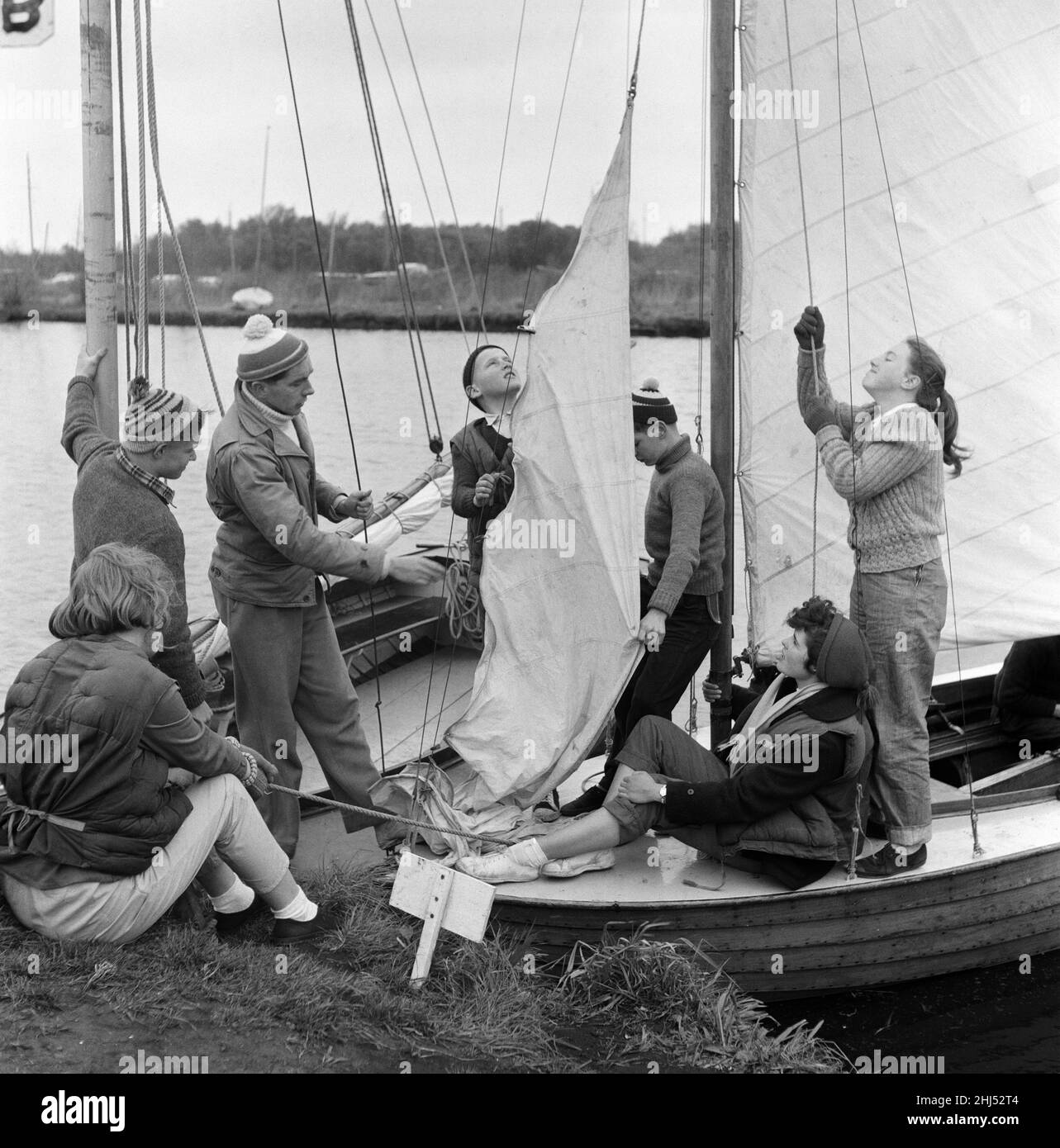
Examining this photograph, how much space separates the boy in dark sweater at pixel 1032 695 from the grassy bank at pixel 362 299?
21019 millimetres

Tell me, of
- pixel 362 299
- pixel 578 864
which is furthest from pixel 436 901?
pixel 362 299

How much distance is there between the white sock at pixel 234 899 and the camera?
442 centimetres

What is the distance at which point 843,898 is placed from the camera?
16.7ft

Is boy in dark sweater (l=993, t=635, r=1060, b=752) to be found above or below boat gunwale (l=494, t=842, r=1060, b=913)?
above

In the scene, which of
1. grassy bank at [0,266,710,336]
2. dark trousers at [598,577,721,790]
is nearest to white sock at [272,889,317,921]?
dark trousers at [598,577,721,790]

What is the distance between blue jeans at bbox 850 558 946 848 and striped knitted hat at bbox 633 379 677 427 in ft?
3.31

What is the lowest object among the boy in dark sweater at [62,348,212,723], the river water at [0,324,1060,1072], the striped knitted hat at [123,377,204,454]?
the river water at [0,324,1060,1072]

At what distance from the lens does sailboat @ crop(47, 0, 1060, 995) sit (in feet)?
16.7

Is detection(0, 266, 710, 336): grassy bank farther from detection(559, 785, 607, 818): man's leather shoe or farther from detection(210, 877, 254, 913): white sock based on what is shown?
detection(210, 877, 254, 913): white sock

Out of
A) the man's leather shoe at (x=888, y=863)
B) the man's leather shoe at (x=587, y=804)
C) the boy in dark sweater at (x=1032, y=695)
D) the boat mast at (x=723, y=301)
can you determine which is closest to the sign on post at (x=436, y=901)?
the man's leather shoe at (x=587, y=804)

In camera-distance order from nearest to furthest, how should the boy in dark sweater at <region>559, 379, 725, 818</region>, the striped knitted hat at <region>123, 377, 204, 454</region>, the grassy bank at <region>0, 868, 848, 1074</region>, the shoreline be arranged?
the grassy bank at <region>0, 868, 848, 1074</region>, the striped knitted hat at <region>123, 377, 204, 454</region>, the boy in dark sweater at <region>559, 379, 725, 818</region>, the shoreline

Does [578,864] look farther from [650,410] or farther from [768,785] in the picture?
[650,410]

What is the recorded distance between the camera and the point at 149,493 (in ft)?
15.2

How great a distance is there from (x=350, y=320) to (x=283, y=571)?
28.9m
